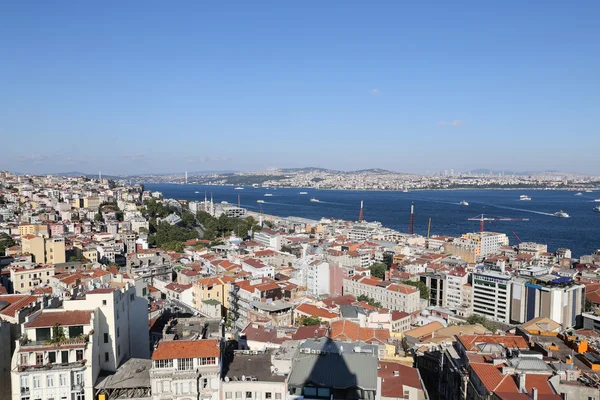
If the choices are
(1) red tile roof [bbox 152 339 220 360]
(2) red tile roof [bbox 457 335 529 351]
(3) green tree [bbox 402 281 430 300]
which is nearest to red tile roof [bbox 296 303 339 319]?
(2) red tile roof [bbox 457 335 529 351]

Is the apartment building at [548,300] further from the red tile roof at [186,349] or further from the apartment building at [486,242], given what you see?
the apartment building at [486,242]

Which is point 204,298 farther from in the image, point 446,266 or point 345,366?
point 446,266

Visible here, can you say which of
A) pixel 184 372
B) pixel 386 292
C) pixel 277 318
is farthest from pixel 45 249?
pixel 184 372

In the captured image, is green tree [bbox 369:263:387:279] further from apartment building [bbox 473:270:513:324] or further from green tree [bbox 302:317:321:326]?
green tree [bbox 302:317:321:326]

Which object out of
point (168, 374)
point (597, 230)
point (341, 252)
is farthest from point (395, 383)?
point (597, 230)

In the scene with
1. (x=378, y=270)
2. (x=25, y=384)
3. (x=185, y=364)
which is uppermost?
(x=185, y=364)

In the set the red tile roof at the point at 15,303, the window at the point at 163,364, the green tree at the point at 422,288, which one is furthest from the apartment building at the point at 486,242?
the window at the point at 163,364

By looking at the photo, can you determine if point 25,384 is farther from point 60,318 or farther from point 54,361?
point 60,318
